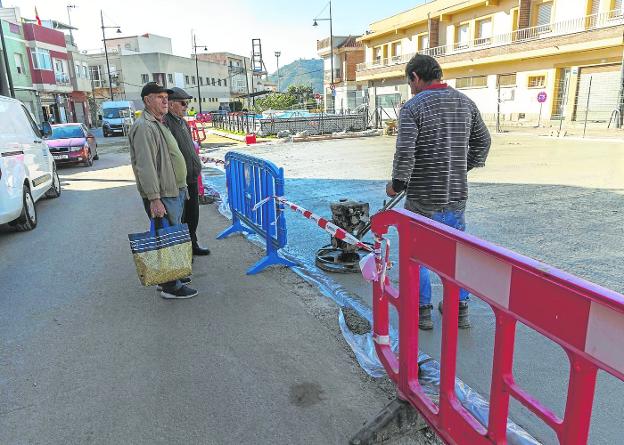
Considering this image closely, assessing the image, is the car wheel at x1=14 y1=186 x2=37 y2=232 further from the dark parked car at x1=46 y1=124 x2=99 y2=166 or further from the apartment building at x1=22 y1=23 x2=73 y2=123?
the apartment building at x1=22 y1=23 x2=73 y2=123

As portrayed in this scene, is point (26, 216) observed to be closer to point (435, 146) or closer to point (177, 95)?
point (177, 95)

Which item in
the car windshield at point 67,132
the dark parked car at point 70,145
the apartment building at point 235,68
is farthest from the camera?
the apartment building at point 235,68

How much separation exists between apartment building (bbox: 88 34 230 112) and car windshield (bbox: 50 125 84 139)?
46.0 meters

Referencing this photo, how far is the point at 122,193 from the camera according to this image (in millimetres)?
10359

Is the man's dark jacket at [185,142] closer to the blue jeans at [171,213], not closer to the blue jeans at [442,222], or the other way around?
the blue jeans at [171,213]

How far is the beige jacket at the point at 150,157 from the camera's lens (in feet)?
13.3

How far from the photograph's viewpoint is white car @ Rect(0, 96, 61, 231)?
6.42 m

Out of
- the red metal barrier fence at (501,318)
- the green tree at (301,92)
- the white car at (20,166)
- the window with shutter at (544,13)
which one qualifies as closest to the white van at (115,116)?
the white car at (20,166)

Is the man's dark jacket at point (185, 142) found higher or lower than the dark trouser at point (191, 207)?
higher

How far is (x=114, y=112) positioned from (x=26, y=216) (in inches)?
Result: 1183

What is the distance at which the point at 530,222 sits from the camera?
6.42m

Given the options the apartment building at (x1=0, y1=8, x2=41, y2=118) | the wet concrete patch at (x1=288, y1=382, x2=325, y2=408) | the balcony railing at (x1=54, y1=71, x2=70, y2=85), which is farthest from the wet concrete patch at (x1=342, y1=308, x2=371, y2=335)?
the balcony railing at (x1=54, y1=71, x2=70, y2=85)

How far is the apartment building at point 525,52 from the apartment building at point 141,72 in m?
34.7

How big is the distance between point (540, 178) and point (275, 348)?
8461 millimetres
